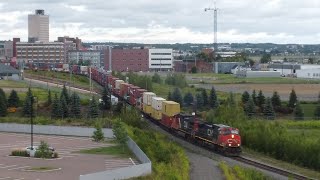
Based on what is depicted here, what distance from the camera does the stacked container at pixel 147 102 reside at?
60612 millimetres

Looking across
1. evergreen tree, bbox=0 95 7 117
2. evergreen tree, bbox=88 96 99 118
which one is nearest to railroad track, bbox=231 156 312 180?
evergreen tree, bbox=88 96 99 118

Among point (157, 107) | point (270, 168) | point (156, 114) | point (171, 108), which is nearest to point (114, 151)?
point (270, 168)

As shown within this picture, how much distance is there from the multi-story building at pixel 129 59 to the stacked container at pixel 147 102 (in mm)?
113171

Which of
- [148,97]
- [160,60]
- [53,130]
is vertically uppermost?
[160,60]

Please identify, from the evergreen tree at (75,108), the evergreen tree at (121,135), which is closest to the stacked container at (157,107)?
the evergreen tree at (75,108)

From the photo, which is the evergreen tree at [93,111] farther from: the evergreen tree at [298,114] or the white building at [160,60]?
the white building at [160,60]

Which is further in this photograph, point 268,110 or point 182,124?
point 268,110

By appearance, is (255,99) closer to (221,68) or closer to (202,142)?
(202,142)

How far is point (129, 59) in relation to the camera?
179 m

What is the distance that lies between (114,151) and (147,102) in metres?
20.4

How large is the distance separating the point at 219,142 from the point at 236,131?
4.51 feet

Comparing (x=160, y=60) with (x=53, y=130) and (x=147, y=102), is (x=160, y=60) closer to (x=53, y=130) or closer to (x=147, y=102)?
(x=147, y=102)

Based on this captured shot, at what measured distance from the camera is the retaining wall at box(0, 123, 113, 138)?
50.4 metres

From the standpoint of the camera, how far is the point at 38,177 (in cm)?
3158
